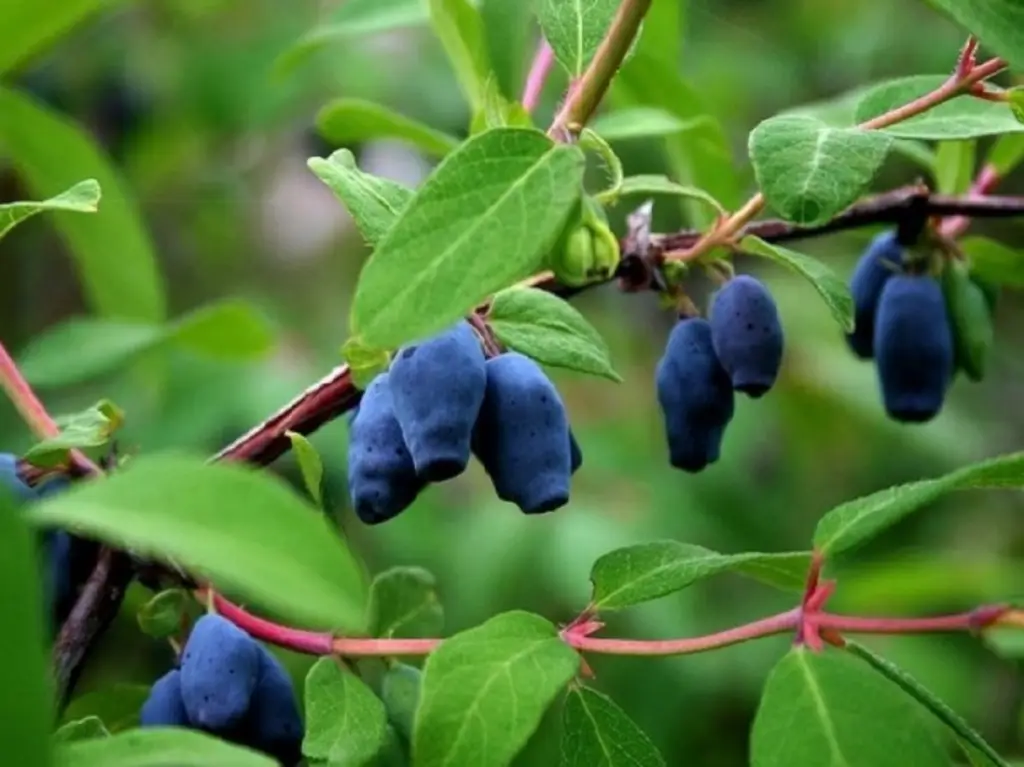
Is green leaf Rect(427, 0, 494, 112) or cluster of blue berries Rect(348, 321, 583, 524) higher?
green leaf Rect(427, 0, 494, 112)

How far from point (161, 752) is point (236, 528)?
9 centimetres

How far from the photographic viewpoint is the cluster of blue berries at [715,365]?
77 centimetres

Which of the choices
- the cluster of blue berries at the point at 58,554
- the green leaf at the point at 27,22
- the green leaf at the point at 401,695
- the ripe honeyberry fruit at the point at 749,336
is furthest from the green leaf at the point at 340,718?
the green leaf at the point at 27,22

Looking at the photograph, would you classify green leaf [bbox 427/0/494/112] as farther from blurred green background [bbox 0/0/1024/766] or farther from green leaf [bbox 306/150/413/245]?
blurred green background [bbox 0/0/1024/766]

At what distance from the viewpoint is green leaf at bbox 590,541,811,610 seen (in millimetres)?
651

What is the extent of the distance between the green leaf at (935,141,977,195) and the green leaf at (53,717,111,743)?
60cm

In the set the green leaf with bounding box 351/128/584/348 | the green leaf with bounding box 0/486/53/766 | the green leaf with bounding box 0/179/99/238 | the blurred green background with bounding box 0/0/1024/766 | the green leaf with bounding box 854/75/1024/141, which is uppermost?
the green leaf with bounding box 0/179/99/238

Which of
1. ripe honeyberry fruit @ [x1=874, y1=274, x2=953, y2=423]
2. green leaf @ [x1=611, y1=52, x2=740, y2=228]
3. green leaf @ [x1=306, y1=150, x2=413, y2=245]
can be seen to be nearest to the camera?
green leaf @ [x1=306, y1=150, x2=413, y2=245]

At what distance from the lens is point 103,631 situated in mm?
687

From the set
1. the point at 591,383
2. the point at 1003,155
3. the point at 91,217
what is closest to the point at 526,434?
the point at 1003,155

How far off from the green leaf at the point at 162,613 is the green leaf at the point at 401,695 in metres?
0.10

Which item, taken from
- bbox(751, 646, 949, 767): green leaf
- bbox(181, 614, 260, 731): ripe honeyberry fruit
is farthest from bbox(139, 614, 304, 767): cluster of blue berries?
bbox(751, 646, 949, 767): green leaf

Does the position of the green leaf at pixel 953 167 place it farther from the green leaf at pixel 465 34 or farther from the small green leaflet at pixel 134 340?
the small green leaflet at pixel 134 340

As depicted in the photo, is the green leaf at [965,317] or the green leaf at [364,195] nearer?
the green leaf at [364,195]
